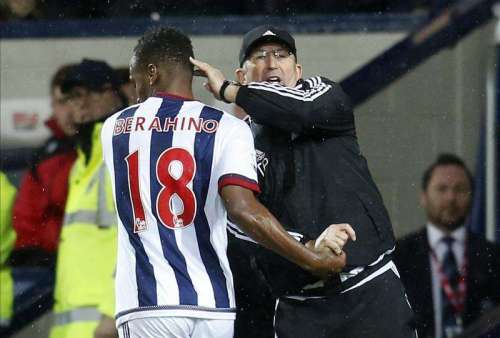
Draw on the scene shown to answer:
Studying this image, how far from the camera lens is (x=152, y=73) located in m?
4.49

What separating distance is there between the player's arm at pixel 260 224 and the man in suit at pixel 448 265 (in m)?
2.50

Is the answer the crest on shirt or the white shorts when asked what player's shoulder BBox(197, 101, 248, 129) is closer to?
the crest on shirt

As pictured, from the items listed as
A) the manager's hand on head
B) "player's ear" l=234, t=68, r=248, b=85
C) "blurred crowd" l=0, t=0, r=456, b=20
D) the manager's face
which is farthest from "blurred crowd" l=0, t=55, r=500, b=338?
the manager's hand on head

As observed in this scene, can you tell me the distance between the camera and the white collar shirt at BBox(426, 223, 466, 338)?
6.80 metres

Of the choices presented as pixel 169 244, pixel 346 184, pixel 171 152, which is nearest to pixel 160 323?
pixel 169 244

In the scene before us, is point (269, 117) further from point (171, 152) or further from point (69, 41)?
point (69, 41)

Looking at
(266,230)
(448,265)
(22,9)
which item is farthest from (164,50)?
(22,9)

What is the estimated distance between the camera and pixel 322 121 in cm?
461

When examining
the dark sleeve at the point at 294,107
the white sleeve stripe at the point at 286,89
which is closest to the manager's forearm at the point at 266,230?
the dark sleeve at the point at 294,107

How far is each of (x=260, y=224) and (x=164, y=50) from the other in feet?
Answer: 2.24

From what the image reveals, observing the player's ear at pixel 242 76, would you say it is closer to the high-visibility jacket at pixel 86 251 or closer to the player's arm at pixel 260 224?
the player's arm at pixel 260 224

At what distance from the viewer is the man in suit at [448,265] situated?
6777 mm

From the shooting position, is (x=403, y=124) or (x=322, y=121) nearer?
(x=322, y=121)

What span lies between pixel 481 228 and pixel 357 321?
253cm
